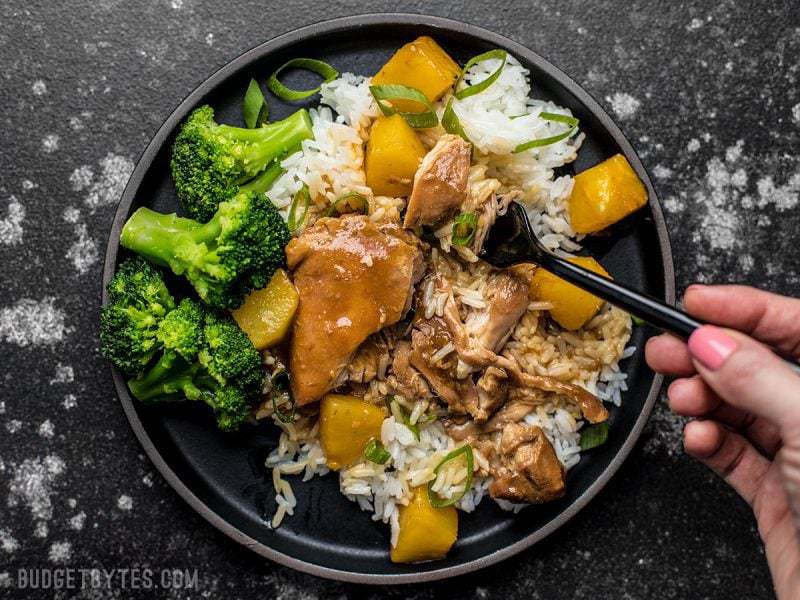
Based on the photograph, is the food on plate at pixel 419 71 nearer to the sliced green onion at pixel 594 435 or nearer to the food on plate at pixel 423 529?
the sliced green onion at pixel 594 435

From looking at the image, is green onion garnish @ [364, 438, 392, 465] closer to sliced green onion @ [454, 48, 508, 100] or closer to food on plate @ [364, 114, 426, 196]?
food on plate @ [364, 114, 426, 196]

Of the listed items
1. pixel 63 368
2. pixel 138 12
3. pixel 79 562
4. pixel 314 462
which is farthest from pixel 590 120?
pixel 79 562

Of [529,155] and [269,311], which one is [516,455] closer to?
[269,311]

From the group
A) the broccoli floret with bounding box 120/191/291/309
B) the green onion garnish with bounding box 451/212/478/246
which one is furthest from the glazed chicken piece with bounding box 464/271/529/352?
the broccoli floret with bounding box 120/191/291/309

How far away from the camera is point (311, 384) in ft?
11.0

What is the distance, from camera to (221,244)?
3.21 meters

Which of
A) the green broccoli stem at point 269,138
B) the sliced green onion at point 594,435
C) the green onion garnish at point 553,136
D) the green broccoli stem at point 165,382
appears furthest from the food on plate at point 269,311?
the sliced green onion at point 594,435

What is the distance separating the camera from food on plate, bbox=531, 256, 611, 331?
351 centimetres

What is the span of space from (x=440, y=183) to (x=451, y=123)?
15.4 inches

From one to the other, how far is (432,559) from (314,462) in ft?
2.50

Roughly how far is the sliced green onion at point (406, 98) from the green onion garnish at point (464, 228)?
1.57 ft

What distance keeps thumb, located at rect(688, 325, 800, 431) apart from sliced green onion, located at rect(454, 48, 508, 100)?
1575mm

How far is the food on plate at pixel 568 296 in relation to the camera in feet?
11.5

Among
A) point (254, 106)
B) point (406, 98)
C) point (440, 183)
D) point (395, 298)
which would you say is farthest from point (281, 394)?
point (406, 98)
